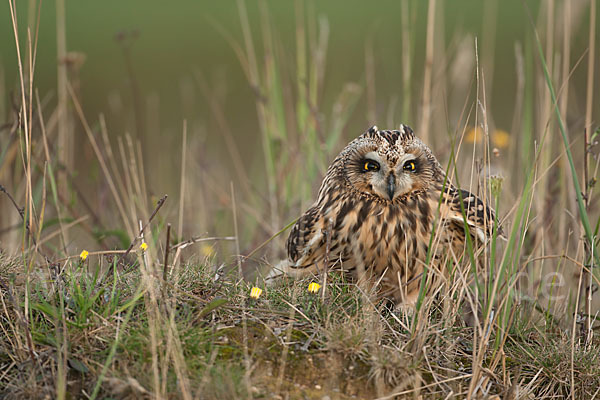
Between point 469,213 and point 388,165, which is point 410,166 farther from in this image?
point 469,213

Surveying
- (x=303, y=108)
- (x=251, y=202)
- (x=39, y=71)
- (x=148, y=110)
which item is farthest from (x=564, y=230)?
(x=39, y=71)

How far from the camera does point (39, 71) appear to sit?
10.5 meters

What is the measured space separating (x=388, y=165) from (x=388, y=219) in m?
0.29

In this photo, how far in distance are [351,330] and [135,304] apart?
31.9 inches

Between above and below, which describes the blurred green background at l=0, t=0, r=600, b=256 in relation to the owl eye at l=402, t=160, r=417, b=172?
below

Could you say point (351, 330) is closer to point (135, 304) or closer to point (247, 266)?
point (135, 304)

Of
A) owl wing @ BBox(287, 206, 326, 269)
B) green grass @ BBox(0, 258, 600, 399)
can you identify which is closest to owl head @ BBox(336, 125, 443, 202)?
owl wing @ BBox(287, 206, 326, 269)

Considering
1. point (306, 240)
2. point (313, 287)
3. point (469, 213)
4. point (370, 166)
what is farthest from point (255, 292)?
point (469, 213)

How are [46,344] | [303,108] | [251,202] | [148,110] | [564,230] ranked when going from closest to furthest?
1. [46,344]
2. [564,230]
3. [303,108]
4. [251,202]
5. [148,110]

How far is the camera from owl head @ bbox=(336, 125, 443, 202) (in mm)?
Result: 3447

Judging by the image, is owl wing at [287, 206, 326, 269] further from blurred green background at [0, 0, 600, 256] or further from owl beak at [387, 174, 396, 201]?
blurred green background at [0, 0, 600, 256]

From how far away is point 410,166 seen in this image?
11.5ft

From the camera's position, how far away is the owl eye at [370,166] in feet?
11.5

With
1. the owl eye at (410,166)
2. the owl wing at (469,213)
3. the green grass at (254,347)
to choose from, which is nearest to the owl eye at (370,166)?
the owl eye at (410,166)
